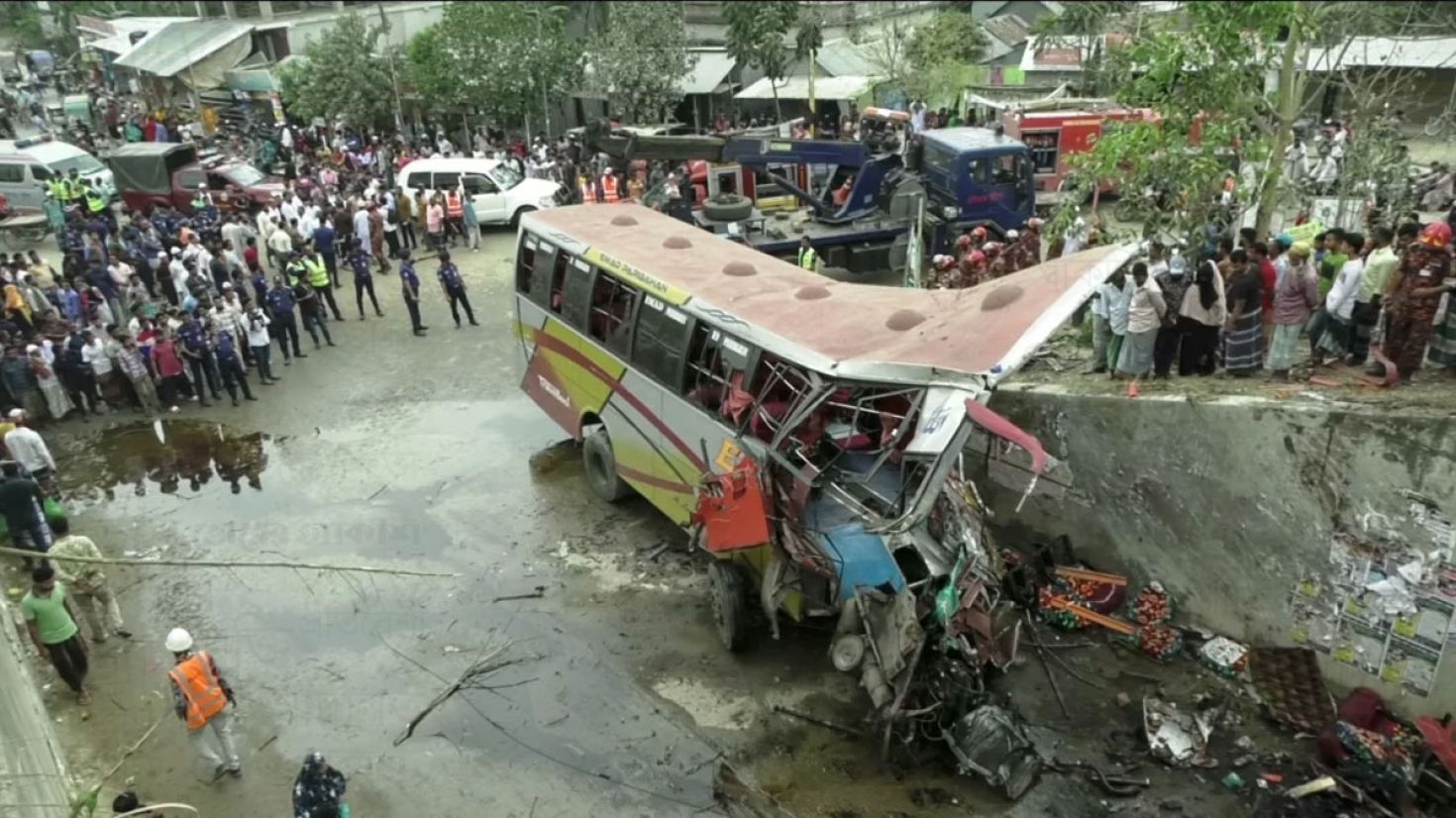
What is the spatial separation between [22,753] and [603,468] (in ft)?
20.6

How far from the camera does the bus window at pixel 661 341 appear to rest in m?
9.12

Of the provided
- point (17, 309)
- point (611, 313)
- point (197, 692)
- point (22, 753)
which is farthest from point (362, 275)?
point (22, 753)

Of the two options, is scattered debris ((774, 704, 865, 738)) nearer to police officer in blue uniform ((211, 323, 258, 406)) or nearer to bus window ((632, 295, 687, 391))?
bus window ((632, 295, 687, 391))

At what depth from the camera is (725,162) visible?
1736 cm

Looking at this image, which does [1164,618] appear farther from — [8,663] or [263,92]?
[263,92]

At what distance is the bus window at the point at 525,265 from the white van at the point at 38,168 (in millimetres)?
17530

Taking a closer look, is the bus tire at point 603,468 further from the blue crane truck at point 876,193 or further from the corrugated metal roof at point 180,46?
the corrugated metal roof at point 180,46

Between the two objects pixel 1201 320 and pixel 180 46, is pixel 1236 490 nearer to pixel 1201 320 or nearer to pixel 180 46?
pixel 1201 320

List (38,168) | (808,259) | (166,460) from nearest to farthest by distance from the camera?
(166,460) < (808,259) < (38,168)

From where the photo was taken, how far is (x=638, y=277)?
9781 mm

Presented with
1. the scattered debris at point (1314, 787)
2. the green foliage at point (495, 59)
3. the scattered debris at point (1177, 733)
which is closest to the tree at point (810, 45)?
the green foliage at point (495, 59)

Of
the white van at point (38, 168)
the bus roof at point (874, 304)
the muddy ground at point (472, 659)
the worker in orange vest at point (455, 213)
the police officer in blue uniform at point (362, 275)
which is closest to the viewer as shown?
the bus roof at point (874, 304)

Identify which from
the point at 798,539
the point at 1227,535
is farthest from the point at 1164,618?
the point at 798,539

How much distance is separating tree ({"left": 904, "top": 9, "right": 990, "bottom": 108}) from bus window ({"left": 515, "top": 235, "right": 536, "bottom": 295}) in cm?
1867
